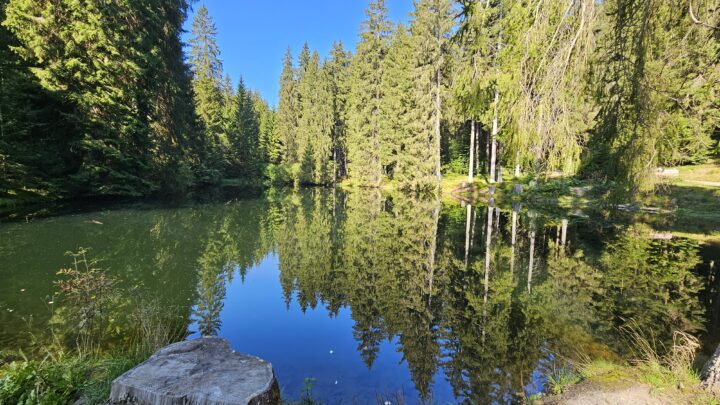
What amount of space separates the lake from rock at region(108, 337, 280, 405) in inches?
85.3

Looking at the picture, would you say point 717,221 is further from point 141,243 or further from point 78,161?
point 78,161

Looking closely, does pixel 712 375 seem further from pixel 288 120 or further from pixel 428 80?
pixel 288 120

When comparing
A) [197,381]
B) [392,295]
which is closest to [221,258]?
[392,295]

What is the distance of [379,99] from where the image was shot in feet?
134

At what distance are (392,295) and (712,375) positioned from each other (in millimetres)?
5709

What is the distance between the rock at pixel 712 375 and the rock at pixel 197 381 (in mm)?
4556

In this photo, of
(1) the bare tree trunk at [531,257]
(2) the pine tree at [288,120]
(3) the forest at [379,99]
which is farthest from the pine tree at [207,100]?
(1) the bare tree trunk at [531,257]

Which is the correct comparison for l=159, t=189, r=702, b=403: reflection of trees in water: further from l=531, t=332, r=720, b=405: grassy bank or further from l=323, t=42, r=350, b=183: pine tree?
l=323, t=42, r=350, b=183: pine tree

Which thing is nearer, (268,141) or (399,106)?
(399,106)

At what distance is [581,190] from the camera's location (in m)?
25.4

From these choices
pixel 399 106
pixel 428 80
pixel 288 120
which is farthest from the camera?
pixel 288 120

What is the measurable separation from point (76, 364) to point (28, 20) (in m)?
21.7

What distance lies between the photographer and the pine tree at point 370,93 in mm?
40344

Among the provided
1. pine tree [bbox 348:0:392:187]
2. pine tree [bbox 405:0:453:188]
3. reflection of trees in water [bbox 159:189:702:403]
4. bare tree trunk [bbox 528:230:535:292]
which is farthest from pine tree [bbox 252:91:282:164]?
bare tree trunk [bbox 528:230:535:292]
